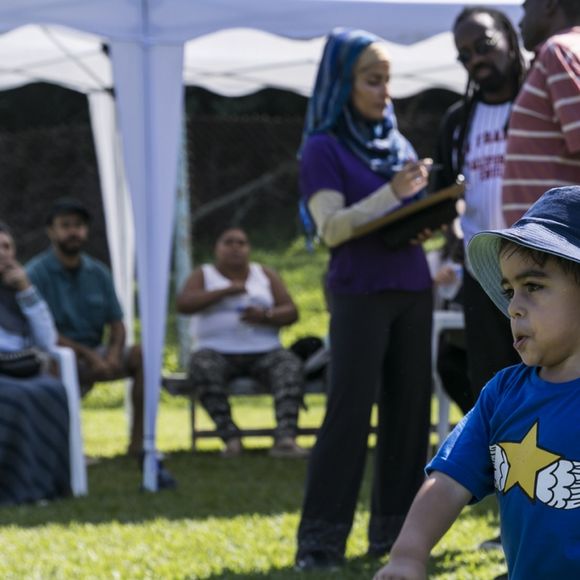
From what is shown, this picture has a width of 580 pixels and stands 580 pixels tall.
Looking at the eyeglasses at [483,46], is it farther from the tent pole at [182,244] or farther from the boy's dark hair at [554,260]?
the tent pole at [182,244]

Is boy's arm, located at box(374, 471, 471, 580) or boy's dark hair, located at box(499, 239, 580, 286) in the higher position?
boy's dark hair, located at box(499, 239, 580, 286)

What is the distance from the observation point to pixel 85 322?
8.84m

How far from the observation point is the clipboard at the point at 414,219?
→ 14.8 feet

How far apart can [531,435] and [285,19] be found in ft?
15.0

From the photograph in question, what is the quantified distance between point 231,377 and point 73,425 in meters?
1.87

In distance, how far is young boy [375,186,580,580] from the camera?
2291mm

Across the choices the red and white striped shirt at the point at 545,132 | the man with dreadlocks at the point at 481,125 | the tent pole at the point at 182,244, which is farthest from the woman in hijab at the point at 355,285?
the tent pole at the point at 182,244

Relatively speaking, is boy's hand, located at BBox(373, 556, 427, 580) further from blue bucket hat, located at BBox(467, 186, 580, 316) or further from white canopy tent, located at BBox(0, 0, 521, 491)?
white canopy tent, located at BBox(0, 0, 521, 491)

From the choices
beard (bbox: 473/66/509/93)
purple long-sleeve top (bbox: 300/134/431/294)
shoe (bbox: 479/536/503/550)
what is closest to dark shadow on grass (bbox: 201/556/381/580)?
shoe (bbox: 479/536/503/550)

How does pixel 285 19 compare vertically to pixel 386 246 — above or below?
above

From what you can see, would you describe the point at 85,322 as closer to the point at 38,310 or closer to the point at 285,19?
the point at 38,310

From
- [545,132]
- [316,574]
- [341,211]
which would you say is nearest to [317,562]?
[316,574]

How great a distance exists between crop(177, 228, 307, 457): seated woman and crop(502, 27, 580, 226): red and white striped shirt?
16.0 feet

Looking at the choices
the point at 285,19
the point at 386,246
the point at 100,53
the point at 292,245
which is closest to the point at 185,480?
the point at 285,19
